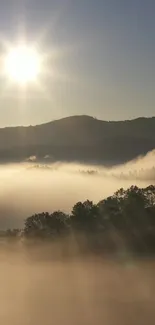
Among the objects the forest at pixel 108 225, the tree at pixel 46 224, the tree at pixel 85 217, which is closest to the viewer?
the forest at pixel 108 225

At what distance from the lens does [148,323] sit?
1079 inches

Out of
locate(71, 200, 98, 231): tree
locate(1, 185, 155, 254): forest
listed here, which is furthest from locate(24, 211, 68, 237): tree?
locate(71, 200, 98, 231): tree

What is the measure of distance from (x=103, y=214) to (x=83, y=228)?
2.34 m

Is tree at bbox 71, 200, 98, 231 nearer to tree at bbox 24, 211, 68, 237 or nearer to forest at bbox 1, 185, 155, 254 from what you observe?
forest at bbox 1, 185, 155, 254

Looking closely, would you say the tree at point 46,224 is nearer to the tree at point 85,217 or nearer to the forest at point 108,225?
the forest at point 108,225

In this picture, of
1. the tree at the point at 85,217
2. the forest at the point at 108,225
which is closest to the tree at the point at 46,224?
the forest at the point at 108,225

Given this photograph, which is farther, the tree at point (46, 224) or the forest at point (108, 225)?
the tree at point (46, 224)

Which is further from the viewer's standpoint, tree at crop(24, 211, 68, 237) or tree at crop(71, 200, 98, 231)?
tree at crop(24, 211, 68, 237)

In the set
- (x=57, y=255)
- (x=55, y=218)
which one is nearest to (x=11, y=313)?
(x=57, y=255)

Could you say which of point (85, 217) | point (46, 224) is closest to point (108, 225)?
point (85, 217)

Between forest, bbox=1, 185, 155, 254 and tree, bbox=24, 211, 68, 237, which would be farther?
tree, bbox=24, 211, 68, 237

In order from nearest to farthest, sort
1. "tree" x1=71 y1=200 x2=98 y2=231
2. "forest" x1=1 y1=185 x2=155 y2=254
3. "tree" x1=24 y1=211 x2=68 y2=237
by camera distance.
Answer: "forest" x1=1 y1=185 x2=155 y2=254 → "tree" x1=71 y1=200 x2=98 y2=231 → "tree" x1=24 y1=211 x2=68 y2=237

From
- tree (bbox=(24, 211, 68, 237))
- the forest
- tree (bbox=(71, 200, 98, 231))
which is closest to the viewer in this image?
the forest

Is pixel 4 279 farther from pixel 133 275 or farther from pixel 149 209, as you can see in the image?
pixel 149 209
